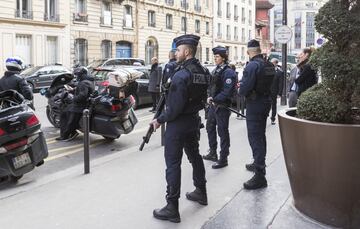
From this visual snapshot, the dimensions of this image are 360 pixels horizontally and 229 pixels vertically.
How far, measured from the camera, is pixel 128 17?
3966 centimetres

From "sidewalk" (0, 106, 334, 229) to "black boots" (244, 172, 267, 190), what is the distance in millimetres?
83

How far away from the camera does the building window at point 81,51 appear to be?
34500mm

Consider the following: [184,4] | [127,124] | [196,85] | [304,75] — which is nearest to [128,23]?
[184,4]

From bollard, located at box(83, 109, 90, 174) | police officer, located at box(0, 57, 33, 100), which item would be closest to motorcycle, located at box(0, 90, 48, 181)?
bollard, located at box(83, 109, 90, 174)

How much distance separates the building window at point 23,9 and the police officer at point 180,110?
27.6 metres

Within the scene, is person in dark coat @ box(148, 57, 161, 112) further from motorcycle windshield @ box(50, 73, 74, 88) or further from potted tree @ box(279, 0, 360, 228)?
potted tree @ box(279, 0, 360, 228)

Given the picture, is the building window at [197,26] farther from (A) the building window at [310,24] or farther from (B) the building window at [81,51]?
(B) the building window at [81,51]

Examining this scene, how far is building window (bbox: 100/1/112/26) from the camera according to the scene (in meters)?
36.8

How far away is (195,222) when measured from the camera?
4.66 meters

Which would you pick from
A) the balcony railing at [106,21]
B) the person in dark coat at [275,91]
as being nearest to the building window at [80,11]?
the balcony railing at [106,21]

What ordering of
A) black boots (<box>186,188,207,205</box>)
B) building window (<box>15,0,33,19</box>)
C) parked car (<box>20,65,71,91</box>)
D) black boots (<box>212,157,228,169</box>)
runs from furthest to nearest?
building window (<box>15,0,33,19</box>) → parked car (<box>20,65,71,91</box>) → black boots (<box>212,157,228,169</box>) → black boots (<box>186,188,207,205</box>)

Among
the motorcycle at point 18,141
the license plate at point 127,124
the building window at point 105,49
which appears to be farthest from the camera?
the building window at point 105,49

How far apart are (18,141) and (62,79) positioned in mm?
4183

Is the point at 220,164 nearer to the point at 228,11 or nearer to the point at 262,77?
the point at 262,77
